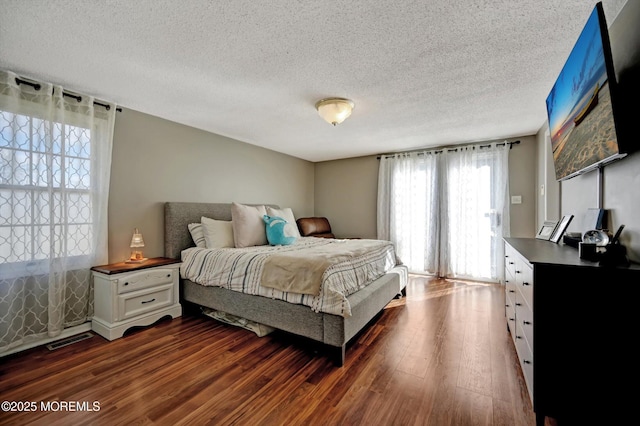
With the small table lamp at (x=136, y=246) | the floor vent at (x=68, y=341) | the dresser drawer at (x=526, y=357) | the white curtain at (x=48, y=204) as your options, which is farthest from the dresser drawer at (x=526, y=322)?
the white curtain at (x=48, y=204)

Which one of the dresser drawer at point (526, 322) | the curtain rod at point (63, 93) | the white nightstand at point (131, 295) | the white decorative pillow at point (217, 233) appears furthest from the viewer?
the white decorative pillow at point (217, 233)

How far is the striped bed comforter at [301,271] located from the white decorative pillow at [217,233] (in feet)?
0.58

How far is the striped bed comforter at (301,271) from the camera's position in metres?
2.09

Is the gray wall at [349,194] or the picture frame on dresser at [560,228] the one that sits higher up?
the gray wall at [349,194]

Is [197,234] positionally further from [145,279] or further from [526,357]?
[526,357]

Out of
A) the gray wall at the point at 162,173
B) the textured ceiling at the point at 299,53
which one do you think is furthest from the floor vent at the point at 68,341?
the textured ceiling at the point at 299,53

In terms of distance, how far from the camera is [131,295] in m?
2.53

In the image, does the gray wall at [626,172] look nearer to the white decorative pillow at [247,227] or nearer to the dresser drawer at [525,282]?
the dresser drawer at [525,282]

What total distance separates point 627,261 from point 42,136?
4.08 meters

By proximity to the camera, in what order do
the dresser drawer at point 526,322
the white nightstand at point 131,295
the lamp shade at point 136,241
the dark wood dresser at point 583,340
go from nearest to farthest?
the dark wood dresser at point 583,340, the dresser drawer at point 526,322, the white nightstand at point 131,295, the lamp shade at point 136,241

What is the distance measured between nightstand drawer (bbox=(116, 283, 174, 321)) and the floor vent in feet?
1.16

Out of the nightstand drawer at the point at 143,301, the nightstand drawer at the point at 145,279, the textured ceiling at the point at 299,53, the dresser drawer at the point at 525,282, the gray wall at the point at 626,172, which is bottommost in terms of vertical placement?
the nightstand drawer at the point at 143,301

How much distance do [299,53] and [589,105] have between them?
5.80 feet

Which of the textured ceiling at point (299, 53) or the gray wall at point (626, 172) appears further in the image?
the textured ceiling at point (299, 53)
